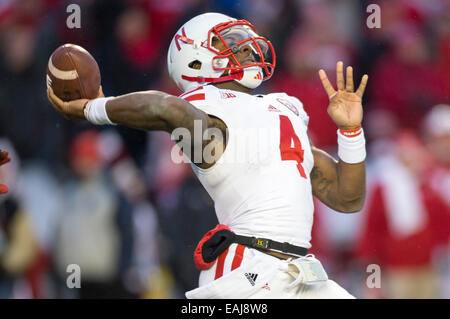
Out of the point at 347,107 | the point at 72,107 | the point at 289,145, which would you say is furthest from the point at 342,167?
the point at 72,107

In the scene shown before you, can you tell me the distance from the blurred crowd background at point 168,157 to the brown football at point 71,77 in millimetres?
2834

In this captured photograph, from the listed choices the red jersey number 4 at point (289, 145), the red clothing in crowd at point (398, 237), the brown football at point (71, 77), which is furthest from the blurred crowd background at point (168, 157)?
the brown football at point (71, 77)

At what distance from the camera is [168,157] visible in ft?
23.6

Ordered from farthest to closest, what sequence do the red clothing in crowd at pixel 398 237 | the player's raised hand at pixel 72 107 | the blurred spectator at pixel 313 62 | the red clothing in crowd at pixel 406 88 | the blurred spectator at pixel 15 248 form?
1. the red clothing in crowd at pixel 406 88
2. the blurred spectator at pixel 313 62
3. the blurred spectator at pixel 15 248
4. the red clothing in crowd at pixel 398 237
5. the player's raised hand at pixel 72 107

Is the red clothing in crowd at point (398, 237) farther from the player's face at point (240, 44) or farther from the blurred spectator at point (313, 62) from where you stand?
the player's face at point (240, 44)

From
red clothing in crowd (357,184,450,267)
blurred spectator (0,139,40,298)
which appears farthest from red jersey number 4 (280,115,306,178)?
blurred spectator (0,139,40,298)

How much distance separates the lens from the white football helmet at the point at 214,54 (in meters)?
3.83

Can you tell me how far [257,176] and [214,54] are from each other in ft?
2.32

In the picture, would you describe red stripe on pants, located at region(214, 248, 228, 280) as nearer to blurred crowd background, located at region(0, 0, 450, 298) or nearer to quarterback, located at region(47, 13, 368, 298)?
quarterback, located at region(47, 13, 368, 298)

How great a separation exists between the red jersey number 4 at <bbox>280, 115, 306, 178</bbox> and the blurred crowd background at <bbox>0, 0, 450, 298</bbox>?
2720 mm

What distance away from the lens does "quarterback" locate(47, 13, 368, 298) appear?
3.37 metres

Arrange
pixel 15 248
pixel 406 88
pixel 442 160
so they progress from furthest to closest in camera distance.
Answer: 1. pixel 406 88
2. pixel 15 248
3. pixel 442 160

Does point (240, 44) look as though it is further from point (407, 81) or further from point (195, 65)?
point (407, 81)
